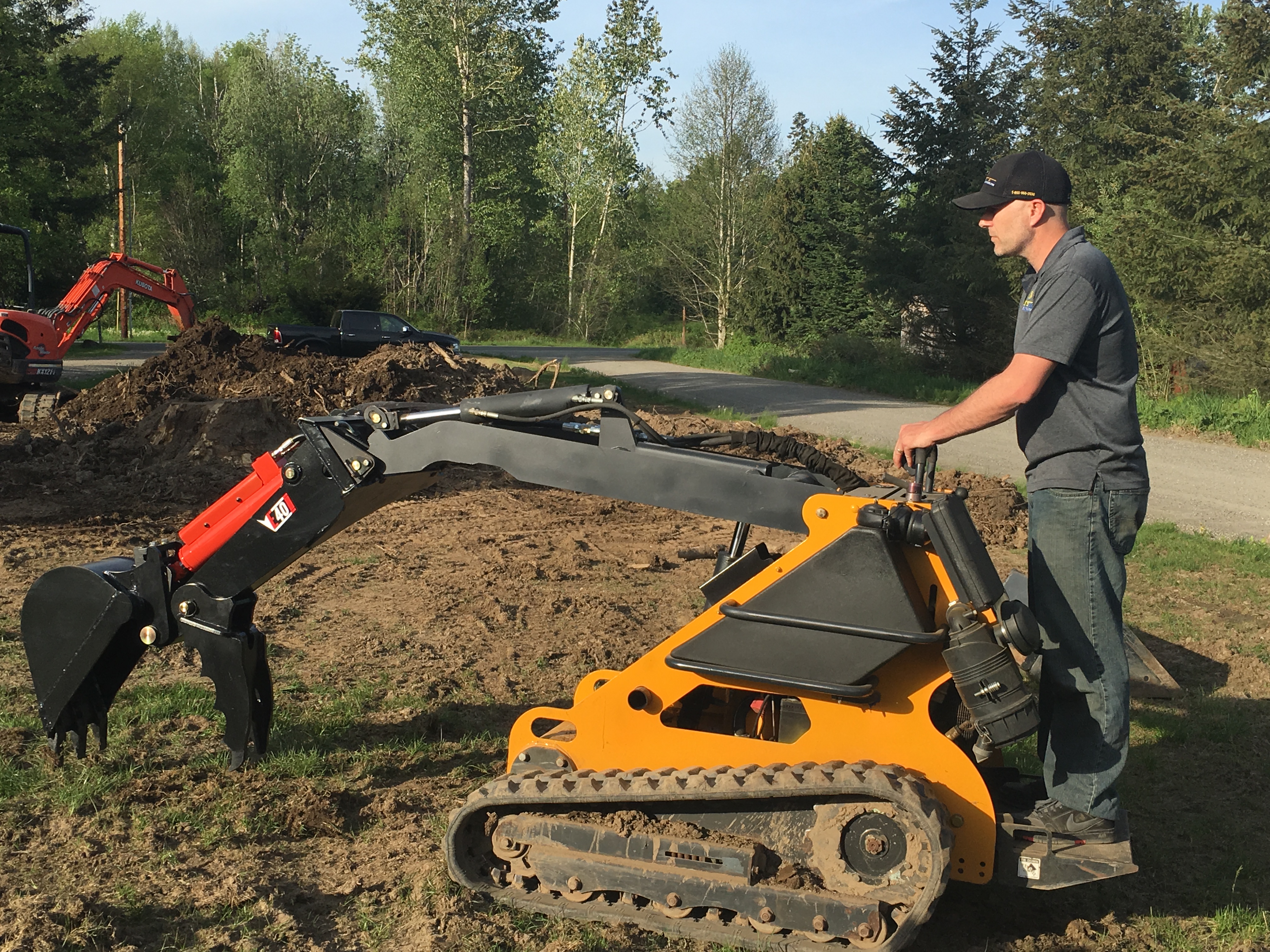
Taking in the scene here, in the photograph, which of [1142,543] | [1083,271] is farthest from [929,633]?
[1142,543]

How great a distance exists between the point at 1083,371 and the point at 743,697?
1.66 metres

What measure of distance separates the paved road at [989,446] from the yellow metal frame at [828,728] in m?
8.13

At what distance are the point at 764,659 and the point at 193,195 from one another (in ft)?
156

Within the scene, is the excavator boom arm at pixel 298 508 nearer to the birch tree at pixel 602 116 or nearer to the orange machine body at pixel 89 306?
the orange machine body at pixel 89 306

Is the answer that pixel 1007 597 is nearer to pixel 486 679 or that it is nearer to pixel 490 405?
pixel 490 405

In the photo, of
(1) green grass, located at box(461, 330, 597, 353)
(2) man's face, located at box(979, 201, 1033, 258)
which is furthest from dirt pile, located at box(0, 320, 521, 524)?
(1) green grass, located at box(461, 330, 597, 353)

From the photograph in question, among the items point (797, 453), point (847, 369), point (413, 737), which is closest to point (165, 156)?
point (847, 369)

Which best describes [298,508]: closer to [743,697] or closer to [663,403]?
[743,697]

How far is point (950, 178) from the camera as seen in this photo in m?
26.9

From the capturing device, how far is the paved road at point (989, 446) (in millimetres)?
11438

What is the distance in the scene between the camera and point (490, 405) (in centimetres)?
378

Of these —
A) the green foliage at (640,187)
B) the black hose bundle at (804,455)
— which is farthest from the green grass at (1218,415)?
the black hose bundle at (804,455)

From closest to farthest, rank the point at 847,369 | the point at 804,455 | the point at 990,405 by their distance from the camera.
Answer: the point at 990,405 → the point at 804,455 → the point at 847,369

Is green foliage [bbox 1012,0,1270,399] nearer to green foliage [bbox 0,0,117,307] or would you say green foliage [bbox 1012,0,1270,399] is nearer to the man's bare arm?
the man's bare arm
